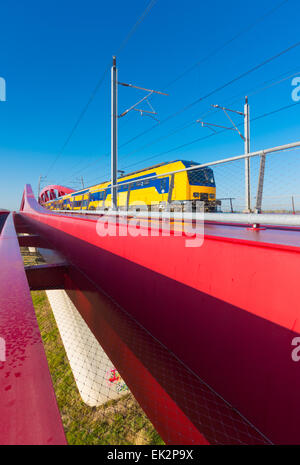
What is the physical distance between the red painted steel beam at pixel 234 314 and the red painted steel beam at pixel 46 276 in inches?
101

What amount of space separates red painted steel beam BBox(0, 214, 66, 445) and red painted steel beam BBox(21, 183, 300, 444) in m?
1.29

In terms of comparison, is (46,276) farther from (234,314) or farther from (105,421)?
(234,314)

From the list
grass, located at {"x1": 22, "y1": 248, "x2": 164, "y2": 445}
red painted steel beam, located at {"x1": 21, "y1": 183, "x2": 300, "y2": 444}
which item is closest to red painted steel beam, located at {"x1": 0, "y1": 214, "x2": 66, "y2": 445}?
red painted steel beam, located at {"x1": 21, "y1": 183, "x2": 300, "y2": 444}

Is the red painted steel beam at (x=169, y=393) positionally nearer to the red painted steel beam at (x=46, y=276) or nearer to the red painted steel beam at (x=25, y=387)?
the red painted steel beam at (x=25, y=387)

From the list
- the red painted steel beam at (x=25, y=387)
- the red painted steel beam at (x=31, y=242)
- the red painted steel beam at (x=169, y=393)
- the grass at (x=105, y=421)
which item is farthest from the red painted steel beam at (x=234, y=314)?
the red painted steel beam at (x=31, y=242)

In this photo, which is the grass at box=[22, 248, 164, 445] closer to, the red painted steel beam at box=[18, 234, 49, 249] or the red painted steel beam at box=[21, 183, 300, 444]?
the red painted steel beam at box=[21, 183, 300, 444]

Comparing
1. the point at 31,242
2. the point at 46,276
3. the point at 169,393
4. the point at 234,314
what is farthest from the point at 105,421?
the point at 31,242

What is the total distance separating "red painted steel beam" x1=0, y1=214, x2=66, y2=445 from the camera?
0.46 m

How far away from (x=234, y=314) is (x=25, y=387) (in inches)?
55.6

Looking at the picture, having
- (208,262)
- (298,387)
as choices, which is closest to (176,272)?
(208,262)

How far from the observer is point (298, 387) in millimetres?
1294

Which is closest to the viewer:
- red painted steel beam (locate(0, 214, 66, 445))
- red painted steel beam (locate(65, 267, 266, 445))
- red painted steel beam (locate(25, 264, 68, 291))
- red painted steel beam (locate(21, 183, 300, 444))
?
red painted steel beam (locate(0, 214, 66, 445))

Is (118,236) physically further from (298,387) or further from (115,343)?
(298,387)
